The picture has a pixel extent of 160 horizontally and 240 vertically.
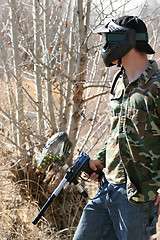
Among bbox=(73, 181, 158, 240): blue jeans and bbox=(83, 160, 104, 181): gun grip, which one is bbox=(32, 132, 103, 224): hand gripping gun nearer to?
bbox=(83, 160, 104, 181): gun grip

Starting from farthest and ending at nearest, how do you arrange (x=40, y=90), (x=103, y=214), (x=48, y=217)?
(x=40, y=90), (x=48, y=217), (x=103, y=214)

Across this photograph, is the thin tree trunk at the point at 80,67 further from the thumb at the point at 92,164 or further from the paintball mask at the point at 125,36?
the paintball mask at the point at 125,36

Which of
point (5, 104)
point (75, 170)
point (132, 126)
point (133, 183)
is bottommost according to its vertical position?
point (5, 104)

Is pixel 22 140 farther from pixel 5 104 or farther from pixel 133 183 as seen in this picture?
pixel 133 183

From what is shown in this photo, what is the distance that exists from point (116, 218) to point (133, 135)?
22.7 inches

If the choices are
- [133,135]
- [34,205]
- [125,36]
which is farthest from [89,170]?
[34,205]

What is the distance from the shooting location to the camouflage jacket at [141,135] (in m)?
1.73

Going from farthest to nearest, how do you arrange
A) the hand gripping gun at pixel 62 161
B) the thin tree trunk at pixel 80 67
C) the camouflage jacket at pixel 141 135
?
the thin tree trunk at pixel 80 67 < the hand gripping gun at pixel 62 161 < the camouflage jacket at pixel 141 135

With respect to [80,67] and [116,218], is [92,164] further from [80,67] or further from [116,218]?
[80,67]

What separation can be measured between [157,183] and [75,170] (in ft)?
2.11

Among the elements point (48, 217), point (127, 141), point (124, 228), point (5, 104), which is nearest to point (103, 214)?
point (124, 228)

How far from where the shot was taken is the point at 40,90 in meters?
4.40

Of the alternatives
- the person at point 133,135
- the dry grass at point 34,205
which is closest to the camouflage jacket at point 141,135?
the person at point 133,135

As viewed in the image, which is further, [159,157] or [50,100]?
[50,100]
